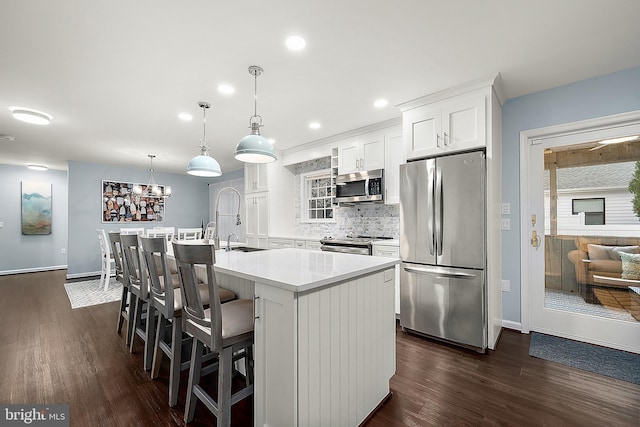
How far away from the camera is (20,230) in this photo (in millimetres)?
6508

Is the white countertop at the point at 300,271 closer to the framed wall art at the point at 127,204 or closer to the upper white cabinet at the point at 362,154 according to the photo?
the upper white cabinet at the point at 362,154

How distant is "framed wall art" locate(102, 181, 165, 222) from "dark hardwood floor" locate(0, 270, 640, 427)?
426 cm

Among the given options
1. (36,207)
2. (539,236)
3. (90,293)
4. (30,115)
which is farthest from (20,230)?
(539,236)

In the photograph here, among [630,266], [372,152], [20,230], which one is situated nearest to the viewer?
[630,266]

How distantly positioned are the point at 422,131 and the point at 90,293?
5667 mm

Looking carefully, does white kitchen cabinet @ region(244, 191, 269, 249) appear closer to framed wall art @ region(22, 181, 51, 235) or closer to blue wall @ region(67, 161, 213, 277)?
blue wall @ region(67, 161, 213, 277)

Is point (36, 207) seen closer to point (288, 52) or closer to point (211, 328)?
point (288, 52)

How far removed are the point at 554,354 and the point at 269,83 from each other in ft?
11.6

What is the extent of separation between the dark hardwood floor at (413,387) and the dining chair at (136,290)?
0.51ft

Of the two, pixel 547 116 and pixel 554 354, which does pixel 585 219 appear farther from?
pixel 554 354

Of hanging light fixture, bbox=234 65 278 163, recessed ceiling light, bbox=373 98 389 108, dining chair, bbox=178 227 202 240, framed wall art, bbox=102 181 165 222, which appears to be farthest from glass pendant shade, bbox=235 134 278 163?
framed wall art, bbox=102 181 165 222

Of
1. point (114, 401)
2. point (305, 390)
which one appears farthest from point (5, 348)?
point (305, 390)

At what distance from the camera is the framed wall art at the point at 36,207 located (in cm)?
657

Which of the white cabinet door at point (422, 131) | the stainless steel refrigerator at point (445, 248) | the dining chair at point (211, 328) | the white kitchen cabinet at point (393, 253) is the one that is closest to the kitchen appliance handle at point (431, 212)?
the stainless steel refrigerator at point (445, 248)
